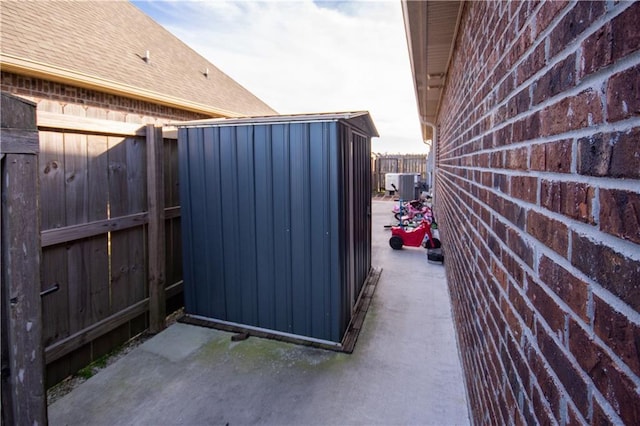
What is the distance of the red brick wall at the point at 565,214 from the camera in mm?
588

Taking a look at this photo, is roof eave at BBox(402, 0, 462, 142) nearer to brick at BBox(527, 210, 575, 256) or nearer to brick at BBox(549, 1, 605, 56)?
brick at BBox(549, 1, 605, 56)

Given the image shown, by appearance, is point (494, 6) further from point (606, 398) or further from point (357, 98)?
point (357, 98)

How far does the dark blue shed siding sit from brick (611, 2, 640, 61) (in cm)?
269

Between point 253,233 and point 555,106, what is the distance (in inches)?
120

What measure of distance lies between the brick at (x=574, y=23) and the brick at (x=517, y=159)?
0.99 ft

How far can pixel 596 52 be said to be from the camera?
69cm

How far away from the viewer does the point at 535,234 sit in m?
1.02

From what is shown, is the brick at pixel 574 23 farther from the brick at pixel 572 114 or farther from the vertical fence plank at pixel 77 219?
the vertical fence plank at pixel 77 219

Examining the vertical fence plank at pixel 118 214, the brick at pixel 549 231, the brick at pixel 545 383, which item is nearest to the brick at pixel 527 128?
the brick at pixel 549 231

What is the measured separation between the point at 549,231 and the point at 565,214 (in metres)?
0.11

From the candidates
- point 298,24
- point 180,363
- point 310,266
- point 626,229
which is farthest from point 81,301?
point 298,24

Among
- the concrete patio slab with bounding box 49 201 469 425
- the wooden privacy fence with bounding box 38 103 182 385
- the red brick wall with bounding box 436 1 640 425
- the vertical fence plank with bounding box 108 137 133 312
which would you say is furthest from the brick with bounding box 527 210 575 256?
the vertical fence plank with bounding box 108 137 133 312

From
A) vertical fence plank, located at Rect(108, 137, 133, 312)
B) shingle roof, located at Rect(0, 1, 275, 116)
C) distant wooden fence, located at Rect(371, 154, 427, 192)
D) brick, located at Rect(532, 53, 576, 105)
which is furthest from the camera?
distant wooden fence, located at Rect(371, 154, 427, 192)

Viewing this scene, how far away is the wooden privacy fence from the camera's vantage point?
2850 mm
